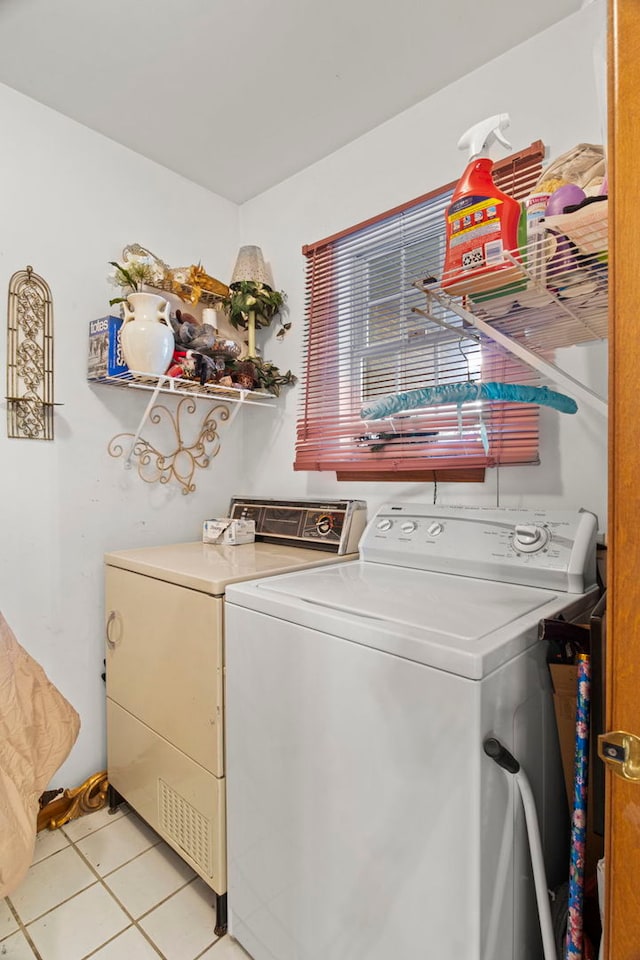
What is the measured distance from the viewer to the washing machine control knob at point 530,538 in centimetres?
130

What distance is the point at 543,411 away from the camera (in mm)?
1547

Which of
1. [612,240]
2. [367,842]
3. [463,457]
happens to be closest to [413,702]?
[367,842]

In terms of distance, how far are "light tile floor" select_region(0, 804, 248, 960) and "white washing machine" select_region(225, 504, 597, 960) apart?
188 millimetres

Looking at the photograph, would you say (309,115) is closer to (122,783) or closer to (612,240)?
(612,240)

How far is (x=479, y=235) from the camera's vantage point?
3.07ft

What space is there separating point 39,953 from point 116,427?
5.44ft

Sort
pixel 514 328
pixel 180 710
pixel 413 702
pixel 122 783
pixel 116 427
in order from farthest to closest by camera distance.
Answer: pixel 116 427, pixel 122 783, pixel 180 710, pixel 514 328, pixel 413 702

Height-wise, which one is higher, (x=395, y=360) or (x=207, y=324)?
(x=207, y=324)

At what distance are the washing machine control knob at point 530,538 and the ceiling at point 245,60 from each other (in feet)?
5.09

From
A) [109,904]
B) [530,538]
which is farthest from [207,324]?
[109,904]

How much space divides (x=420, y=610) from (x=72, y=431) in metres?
1.51

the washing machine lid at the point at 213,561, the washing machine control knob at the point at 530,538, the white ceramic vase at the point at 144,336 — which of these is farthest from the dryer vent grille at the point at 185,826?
the white ceramic vase at the point at 144,336

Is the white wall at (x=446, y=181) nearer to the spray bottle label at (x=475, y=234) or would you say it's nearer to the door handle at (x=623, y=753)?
the spray bottle label at (x=475, y=234)

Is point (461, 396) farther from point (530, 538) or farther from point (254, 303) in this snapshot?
point (254, 303)
